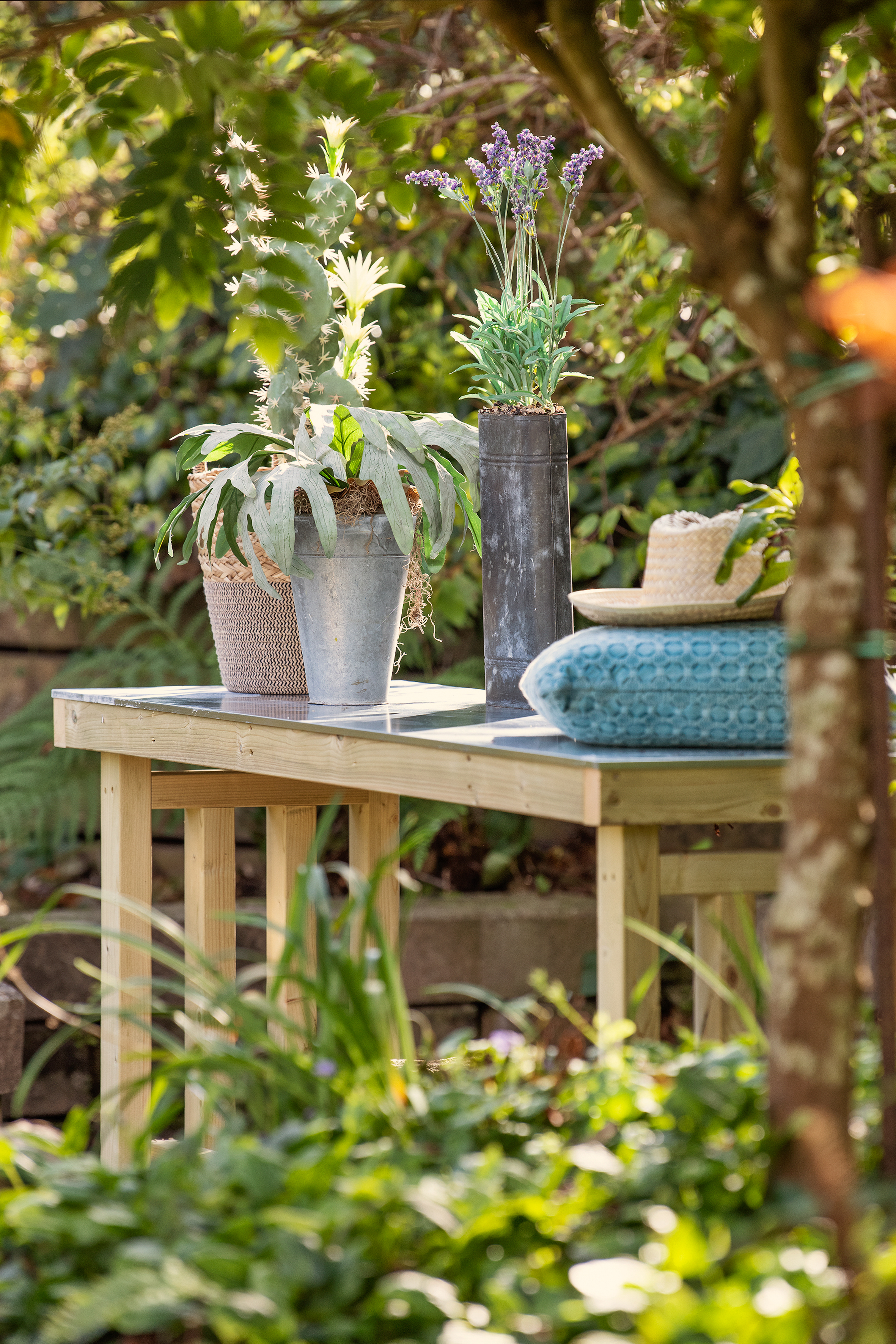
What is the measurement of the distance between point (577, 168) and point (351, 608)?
0.70m

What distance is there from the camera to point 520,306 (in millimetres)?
1953

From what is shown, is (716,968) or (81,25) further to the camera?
(716,968)

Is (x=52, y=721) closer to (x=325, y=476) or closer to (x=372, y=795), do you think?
(x=372, y=795)

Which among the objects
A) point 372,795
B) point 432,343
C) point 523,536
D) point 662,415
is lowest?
point 372,795

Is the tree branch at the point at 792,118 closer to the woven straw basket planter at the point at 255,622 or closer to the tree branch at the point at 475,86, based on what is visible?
the woven straw basket planter at the point at 255,622

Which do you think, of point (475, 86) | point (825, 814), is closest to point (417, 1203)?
point (825, 814)

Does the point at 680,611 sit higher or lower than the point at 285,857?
higher

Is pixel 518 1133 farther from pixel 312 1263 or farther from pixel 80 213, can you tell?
pixel 80 213

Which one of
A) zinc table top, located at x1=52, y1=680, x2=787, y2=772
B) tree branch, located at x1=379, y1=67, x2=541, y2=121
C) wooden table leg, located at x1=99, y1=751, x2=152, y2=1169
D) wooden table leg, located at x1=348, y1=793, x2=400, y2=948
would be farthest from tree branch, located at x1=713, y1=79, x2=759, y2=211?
tree branch, located at x1=379, y1=67, x2=541, y2=121

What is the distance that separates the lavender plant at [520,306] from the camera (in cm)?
194

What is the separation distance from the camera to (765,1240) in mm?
942

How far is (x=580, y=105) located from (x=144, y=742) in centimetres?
120

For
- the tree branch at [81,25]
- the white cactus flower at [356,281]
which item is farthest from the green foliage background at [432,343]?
→ the tree branch at [81,25]

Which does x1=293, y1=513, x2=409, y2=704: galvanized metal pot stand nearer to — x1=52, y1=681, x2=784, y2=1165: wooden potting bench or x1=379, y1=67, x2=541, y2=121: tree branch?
x1=52, y1=681, x2=784, y2=1165: wooden potting bench
